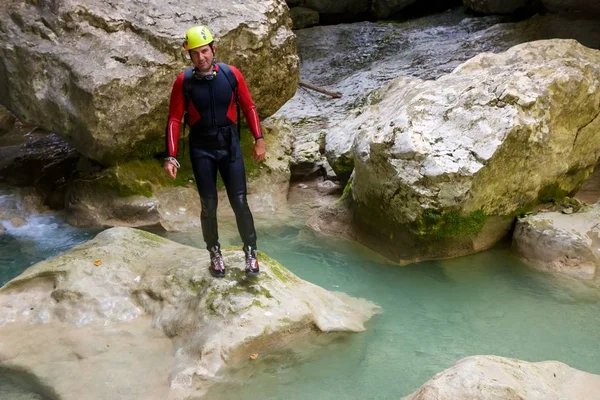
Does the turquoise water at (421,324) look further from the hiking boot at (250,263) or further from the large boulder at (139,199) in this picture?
the large boulder at (139,199)

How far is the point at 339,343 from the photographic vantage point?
4.32 metres

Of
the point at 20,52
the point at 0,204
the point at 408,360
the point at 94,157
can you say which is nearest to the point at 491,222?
the point at 408,360

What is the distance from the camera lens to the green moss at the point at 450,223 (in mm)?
5680

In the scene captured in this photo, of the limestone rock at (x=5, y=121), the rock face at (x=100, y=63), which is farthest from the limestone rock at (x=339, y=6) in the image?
the rock face at (x=100, y=63)

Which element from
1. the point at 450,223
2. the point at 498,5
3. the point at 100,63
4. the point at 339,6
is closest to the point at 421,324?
the point at 450,223

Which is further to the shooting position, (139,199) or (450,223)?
(139,199)

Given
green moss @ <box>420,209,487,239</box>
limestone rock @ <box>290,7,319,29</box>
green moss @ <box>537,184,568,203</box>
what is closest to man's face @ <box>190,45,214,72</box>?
green moss @ <box>420,209,487,239</box>

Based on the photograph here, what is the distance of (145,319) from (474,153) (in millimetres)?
3574

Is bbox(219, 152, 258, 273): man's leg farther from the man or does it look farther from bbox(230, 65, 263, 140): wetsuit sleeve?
bbox(230, 65, 263, 140): wetsuit sleeve

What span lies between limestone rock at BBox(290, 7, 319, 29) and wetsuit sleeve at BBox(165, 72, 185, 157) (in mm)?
12746

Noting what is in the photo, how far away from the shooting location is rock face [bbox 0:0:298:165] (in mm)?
6500

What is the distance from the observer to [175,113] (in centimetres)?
406

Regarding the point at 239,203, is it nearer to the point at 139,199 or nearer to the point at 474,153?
the point at 474,153

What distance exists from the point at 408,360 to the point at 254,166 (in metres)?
4.67
